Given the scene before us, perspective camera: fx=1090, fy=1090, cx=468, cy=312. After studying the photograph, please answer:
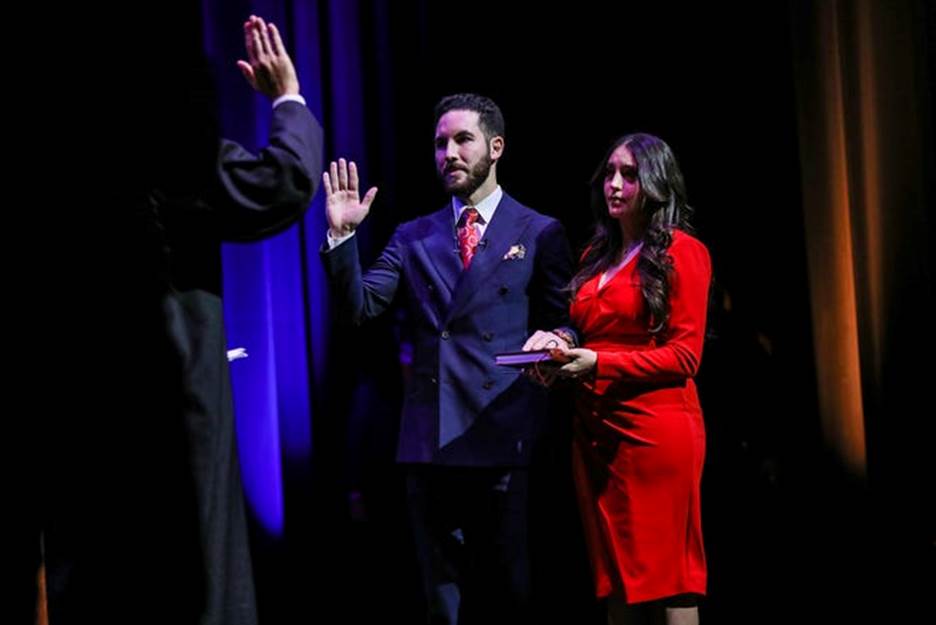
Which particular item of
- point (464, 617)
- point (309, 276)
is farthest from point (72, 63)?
point (464, 617)

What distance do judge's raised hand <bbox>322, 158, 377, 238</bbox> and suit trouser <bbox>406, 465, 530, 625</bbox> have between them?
25.4 inches

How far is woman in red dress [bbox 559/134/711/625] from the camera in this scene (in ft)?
8.71

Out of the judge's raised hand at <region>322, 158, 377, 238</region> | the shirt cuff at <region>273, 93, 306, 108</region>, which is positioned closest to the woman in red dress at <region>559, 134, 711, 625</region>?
the judge's raised hand at <region>322, 158, 377, 238</region>

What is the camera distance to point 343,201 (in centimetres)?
274

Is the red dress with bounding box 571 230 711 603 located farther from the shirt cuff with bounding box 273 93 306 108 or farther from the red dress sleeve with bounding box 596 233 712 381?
the shirt cuff with bounding box 273 93 306 108

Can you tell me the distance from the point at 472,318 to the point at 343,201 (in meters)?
0.44

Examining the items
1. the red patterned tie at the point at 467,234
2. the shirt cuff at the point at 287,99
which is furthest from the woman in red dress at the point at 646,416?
the shirt cuff at the point at 287,99

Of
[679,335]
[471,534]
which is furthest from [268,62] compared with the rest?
[471,534]

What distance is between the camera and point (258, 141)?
3.39 m

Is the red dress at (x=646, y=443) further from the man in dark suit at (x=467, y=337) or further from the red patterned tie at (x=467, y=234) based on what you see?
the red patterned tie at (x=467, y=234)

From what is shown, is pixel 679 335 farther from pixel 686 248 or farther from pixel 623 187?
pixel 623 187

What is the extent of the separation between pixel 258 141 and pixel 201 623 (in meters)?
1.84

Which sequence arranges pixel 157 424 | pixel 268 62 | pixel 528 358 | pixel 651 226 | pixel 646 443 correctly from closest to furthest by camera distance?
1. pixel 157 424
2. pixel 268 62
3. pixel 528 358
4. pixel 646 443
5. pixel 651 226

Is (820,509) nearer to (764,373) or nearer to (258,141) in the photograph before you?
(764,373)
